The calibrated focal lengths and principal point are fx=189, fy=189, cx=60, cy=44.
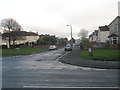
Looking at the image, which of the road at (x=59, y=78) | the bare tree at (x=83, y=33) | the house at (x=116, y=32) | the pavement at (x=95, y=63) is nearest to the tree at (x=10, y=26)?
the house at (x=116, y=32)

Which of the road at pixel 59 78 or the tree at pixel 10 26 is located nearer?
the road at pixel 59 78

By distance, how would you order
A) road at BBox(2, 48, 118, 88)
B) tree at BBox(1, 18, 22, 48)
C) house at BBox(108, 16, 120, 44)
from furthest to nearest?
tree at BBox(1, 18, 22, 48) < house at BBox(108, 16, 120, 44) < road at BBox(2, 48, 118, 88)

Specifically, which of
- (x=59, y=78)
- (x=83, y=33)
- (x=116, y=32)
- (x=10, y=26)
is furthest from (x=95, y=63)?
(x=83, y=33)

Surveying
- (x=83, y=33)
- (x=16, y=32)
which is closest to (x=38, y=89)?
(x=16, y=32)

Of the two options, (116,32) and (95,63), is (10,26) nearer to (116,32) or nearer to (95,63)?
(116,32)

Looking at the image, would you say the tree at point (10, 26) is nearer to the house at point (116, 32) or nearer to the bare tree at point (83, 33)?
the house at point (116, 32)

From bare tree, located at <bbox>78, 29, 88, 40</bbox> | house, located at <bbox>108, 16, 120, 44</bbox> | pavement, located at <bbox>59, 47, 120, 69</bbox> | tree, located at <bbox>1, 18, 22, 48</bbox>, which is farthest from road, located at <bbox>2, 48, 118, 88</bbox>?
bare tree, located at <bbox>78, 29, 88, 40</bbox>

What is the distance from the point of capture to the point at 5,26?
232 feet

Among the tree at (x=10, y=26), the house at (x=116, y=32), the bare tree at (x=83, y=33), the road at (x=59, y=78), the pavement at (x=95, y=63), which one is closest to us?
the road at (x=59, y=78)

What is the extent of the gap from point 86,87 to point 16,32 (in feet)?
216

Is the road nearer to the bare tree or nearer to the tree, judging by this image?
the tree

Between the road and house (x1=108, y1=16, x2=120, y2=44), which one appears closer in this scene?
the road

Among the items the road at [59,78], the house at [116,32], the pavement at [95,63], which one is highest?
the house at [116,32]

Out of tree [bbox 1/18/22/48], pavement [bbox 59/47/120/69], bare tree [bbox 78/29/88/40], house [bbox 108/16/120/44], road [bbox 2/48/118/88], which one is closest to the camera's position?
road [bbox 2/48/118/88]
